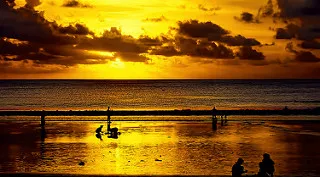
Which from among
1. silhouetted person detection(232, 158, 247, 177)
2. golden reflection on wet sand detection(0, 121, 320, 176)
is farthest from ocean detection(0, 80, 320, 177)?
silhouetted person detection(232, 158, 247, 177)

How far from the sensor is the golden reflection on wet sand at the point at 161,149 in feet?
121

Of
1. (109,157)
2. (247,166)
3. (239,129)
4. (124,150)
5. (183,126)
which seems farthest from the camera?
(183,126)

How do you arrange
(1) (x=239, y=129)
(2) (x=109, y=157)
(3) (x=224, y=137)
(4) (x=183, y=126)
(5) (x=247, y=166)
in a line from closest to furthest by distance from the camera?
(5) (x=247, y=166) < (2) (x=109, y=157) < (3) (x=224, y=137) < (1) (x=239, y=129) < (4) (x=183, y=126)

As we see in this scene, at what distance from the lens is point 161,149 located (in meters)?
45.4

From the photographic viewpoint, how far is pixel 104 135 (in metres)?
56.1

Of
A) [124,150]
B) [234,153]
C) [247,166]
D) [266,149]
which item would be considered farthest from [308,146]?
[124,150]

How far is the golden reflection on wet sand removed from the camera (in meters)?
36.8

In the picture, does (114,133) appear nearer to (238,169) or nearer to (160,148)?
(160,148)

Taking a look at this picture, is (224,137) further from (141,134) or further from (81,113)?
(81,113)

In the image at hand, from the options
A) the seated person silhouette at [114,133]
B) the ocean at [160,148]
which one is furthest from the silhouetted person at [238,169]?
the seated person silhouette at [114,133]

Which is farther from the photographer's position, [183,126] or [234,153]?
[183,126]

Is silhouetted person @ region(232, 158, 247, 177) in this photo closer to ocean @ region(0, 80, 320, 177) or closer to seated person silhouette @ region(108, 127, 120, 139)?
ocean @ region(0, 80, 320, 177)

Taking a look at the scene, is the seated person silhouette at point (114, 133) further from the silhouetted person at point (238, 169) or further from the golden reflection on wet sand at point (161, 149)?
the silhouetted person at point (238, 169)

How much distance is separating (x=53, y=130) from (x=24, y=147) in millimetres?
14101
